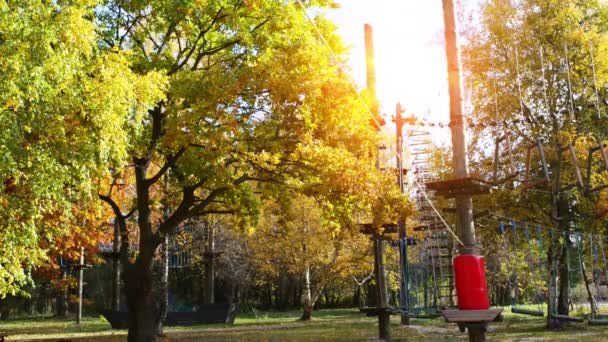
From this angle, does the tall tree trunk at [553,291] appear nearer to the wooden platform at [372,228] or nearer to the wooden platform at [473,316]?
the wooden platform at [372,228]

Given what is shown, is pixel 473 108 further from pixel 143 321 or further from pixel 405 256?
pixel 143 321

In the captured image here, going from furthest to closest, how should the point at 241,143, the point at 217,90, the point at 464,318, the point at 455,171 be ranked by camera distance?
1. the point at 241,143
2. the point at 217,90
3. the point at 455,171
4. the point at 464,318

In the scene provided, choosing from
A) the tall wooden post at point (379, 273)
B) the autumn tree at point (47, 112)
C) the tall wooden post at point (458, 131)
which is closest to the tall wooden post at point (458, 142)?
the tall wooden post at point (458, 131)

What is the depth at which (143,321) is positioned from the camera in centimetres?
1752

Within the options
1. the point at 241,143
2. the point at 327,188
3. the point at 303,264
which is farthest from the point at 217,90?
the point at 303,264

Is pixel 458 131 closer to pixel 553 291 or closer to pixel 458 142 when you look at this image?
pixel 458 142

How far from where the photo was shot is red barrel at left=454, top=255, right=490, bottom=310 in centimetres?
766

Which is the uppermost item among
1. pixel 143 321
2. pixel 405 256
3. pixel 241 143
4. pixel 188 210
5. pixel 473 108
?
pixel 473 108

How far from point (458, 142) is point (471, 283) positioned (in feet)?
6.49

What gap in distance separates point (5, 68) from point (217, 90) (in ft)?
16.7

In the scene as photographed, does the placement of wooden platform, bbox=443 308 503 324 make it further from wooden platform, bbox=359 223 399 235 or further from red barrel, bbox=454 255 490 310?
wooden platform, bbox=359 223 399 235

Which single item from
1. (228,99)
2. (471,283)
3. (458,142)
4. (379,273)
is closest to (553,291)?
(379,273)

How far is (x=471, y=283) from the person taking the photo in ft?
25.3

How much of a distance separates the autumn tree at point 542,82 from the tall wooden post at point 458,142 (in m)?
13.4
